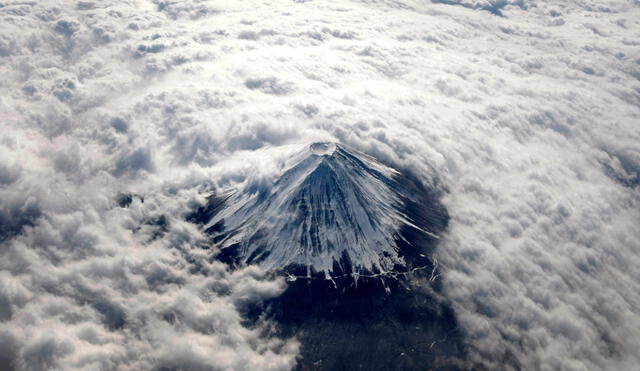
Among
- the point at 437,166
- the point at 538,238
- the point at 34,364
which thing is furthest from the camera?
the point at 437,166

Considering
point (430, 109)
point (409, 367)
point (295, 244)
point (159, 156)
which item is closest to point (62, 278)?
point (159, 156)

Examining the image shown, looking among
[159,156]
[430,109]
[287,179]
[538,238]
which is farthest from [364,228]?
[430,109]

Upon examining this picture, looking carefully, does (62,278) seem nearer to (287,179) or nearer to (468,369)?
(287,179)

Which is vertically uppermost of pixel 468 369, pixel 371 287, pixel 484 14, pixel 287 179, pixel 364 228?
pixel 484 14

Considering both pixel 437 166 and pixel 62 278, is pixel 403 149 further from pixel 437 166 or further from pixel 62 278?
pixel 62 278

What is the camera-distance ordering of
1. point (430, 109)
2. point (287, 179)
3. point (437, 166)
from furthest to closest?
point (430, 109), point (437, 166), point (287, 179)

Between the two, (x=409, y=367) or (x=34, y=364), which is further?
(x=409, y=367)

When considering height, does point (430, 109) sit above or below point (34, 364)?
above
